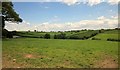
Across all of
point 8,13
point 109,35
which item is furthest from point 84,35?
point 8,13

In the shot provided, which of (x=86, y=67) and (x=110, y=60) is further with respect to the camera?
(x=110, y=60)

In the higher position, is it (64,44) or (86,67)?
(64,44)

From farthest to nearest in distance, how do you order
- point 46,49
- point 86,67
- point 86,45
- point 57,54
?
point 86,45 < point 46,49 < point 57,54 < point 86,67

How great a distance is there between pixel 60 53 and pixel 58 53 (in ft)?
0.48

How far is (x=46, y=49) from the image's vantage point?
58.2 ft

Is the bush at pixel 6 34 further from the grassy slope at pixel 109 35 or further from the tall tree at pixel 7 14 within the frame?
the grassy slope at pixel 109 35

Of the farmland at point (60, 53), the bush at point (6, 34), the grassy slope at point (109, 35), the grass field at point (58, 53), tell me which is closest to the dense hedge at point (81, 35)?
the farmland at point (60, 53)

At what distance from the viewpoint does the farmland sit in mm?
14633

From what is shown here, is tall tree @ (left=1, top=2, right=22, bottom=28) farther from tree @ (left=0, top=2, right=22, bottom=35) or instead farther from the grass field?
the grass field

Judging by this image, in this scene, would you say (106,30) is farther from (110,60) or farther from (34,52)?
(34,52)

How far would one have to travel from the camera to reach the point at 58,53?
16.7 meters

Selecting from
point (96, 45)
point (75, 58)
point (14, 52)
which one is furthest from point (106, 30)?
point (14, 52)

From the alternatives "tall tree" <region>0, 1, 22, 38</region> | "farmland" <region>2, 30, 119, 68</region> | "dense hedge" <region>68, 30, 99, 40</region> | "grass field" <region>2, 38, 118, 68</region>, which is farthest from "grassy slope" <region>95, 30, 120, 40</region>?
"tall tree" <region>0, 1, 22, 38</region>

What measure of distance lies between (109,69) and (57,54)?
388cm
